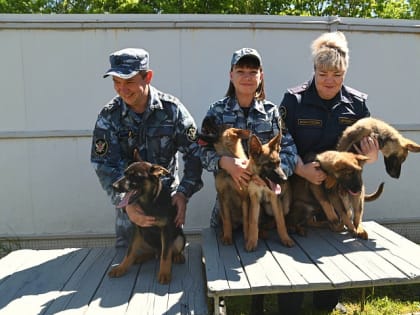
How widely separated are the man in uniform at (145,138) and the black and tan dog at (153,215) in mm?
166

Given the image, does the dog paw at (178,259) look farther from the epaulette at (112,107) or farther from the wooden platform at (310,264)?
the epaulette at (112,107)

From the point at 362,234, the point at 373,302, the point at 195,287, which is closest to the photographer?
the point at 195,287

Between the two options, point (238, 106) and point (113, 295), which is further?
point (238, 106)

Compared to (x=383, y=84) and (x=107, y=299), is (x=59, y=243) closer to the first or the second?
(x=107, y=299)

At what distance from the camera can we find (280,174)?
320 centimetres

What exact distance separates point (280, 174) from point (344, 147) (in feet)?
3.07

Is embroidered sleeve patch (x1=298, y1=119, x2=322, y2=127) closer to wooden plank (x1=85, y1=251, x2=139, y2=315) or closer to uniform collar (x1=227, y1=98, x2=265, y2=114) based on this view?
uniform collar (x1=227, y1=98, x2=265, y2=114)

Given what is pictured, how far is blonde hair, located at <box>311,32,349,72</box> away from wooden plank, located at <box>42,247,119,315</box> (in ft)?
9.46

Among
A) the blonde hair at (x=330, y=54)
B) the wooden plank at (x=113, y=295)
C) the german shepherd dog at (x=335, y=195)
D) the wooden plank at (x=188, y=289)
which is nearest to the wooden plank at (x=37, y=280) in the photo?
the wooden plank at (x=113, y=295)

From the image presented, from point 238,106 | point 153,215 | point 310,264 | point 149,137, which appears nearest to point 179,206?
point 153,215

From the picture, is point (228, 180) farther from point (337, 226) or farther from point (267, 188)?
point (337, 226)

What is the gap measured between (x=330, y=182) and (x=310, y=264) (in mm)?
890

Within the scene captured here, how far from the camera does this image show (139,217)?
123 inches

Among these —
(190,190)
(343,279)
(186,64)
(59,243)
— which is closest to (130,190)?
(190,190)
